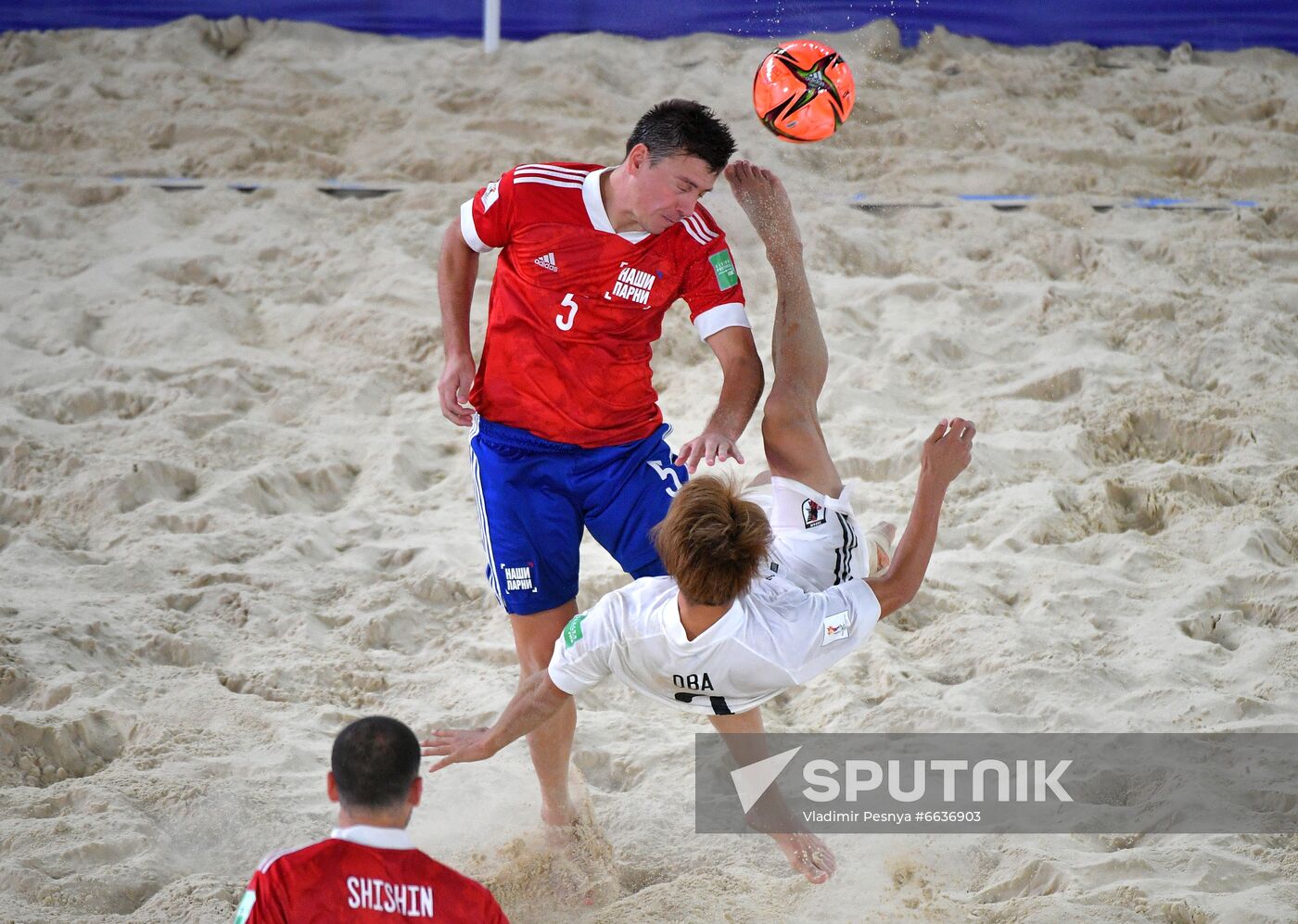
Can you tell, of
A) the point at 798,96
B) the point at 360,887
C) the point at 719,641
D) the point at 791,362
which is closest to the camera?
the point at 360,887

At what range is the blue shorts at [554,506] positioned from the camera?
305 centimetres

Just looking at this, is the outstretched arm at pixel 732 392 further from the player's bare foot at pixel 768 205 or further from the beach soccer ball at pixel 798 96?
the beach soccer ball at pixel 798 96

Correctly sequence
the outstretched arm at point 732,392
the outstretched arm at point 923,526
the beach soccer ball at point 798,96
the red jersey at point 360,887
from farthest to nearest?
1. the beach soccer ball at point 798,96
2. the outstretched arm at point 732,392
3. the outstretched arm at point 923,526
4. the red jersey at point 360,887

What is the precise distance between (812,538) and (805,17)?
6099 millimetres

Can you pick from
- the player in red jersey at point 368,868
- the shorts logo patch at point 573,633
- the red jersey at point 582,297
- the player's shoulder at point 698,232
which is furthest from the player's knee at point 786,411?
the player in red jersey at point 368,868

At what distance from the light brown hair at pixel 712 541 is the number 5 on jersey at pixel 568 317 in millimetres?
696

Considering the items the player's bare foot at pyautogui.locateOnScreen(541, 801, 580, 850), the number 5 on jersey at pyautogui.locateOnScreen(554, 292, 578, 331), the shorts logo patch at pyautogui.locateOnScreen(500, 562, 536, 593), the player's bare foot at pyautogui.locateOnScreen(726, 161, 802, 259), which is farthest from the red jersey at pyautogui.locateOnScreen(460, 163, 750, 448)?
the player's bare foot at pyautogui.locateOnScreen(541, 801, 580, 850)

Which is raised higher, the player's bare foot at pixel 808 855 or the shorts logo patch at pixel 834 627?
the shorts logo patch at pixel 834 627

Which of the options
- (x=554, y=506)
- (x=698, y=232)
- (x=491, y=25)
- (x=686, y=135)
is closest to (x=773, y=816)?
(x=554, y=506)

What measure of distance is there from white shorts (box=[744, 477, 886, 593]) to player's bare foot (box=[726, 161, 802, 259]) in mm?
720

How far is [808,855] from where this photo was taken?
297 cm

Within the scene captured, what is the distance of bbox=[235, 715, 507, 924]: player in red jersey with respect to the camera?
191 cm

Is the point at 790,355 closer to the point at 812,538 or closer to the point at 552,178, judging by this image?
the point at 812,538

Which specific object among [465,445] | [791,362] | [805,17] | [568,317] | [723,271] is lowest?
[465,445]
